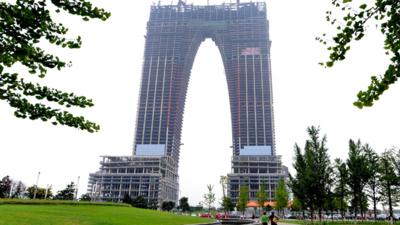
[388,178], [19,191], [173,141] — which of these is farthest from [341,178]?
[173,141]

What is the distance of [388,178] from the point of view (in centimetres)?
3650

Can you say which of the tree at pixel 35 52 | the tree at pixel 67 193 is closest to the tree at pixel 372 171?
the tree at pixel 35 52

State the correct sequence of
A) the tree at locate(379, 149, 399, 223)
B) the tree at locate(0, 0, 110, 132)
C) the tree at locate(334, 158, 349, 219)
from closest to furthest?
the tree at locate(0, 0, 110, 132), the tree at locate(379, 149, 399, 223), the tree at locate(334, 158, 349, 219)

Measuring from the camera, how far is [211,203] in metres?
86.8

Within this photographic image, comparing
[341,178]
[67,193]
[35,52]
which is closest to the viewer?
[35,52]

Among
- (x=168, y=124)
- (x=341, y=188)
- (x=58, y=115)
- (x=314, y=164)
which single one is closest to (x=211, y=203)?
(x=341, y=188)

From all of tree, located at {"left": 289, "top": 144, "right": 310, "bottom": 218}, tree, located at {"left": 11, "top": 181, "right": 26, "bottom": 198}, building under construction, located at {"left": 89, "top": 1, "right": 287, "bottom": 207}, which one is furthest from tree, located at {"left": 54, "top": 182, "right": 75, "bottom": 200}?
tree, located at {"left": 289, "top": 144, "right": 310, "bottom": 218}

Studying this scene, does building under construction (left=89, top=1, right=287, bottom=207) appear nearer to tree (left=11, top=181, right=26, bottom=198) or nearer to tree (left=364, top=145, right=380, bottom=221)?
tree (left=11, top=181, right=26, bottom=198)

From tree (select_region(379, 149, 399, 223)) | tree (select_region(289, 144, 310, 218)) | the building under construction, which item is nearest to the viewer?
tree (select_region(289, 144, 310, 218))

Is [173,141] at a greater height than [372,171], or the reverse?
[173,141]

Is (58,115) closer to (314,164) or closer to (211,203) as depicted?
(314,164)

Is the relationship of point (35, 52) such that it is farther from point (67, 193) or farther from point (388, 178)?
point (67, 193)

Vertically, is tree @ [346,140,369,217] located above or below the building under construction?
below

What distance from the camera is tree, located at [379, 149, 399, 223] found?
36781mm
